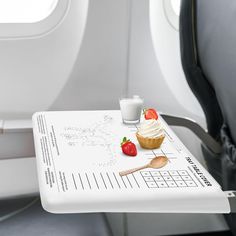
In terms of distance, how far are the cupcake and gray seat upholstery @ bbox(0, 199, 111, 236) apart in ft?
1.11

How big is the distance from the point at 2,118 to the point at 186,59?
70cm

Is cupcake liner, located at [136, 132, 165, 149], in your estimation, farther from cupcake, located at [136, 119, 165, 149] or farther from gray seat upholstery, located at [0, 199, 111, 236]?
gray seat upholstery, located at [0, 199, 111, 236]

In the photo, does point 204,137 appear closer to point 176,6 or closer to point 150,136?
point 150,136

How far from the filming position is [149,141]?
3.86 feet

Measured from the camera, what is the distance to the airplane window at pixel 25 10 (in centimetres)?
160

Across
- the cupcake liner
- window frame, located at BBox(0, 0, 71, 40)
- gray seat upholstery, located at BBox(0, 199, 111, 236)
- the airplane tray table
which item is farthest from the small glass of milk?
window frame, located at BBox(0, 0, 71, 40)

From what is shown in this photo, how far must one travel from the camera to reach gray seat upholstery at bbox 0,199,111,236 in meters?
1.36

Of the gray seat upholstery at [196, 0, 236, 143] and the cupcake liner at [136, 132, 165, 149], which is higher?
the gray seat upholstery at [196, 0, 236, 143]

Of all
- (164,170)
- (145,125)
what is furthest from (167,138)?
(164,170)

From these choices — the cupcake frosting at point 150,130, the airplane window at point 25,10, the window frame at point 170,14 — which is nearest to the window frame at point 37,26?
the airplane window at point 25,10

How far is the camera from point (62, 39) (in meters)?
1.62

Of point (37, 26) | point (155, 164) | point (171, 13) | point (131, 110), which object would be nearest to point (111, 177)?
point (155, 164)

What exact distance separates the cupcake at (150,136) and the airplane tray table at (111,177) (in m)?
0.02

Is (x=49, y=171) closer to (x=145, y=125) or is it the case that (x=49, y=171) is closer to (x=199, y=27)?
(x=145, y=125)
